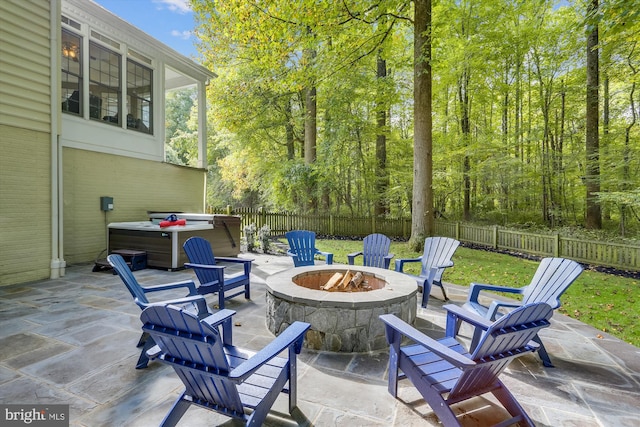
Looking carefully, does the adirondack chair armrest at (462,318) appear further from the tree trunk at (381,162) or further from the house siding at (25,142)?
the tree trunk at (381,162)

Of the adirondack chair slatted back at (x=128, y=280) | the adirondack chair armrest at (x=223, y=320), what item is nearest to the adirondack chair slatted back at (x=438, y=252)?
the adirondack chair armrest at (x=223, y=320)

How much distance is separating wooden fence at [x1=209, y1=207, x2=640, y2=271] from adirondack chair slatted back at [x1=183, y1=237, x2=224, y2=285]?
7.27 meters

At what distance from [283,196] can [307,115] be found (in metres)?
3.48

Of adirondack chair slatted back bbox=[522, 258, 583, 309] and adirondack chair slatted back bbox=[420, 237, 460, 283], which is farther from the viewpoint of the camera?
adirondack chair slatted back bbox=[420, 237, 460, 283]

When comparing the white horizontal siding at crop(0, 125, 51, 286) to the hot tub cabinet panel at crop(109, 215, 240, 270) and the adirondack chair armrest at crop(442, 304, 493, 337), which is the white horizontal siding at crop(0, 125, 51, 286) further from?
the adirondack chair armrest at crop(442, 304, 493, 337)

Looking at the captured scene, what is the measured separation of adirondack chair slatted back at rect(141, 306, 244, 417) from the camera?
1.43 metres

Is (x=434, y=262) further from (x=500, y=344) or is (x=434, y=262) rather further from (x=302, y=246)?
(x=500, y=344)

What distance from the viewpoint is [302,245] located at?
16.9 ft

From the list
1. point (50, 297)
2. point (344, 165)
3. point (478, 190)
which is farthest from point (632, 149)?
point (50, 297)

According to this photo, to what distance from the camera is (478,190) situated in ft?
45.0

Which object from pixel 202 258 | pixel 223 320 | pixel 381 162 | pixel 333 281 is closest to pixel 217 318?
pixel 223 320

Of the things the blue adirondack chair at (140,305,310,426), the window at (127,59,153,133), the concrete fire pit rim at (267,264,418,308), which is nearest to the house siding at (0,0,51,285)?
the window at (127,59,153,133)

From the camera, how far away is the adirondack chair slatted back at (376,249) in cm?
492

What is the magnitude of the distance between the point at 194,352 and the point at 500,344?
5.30 feet
